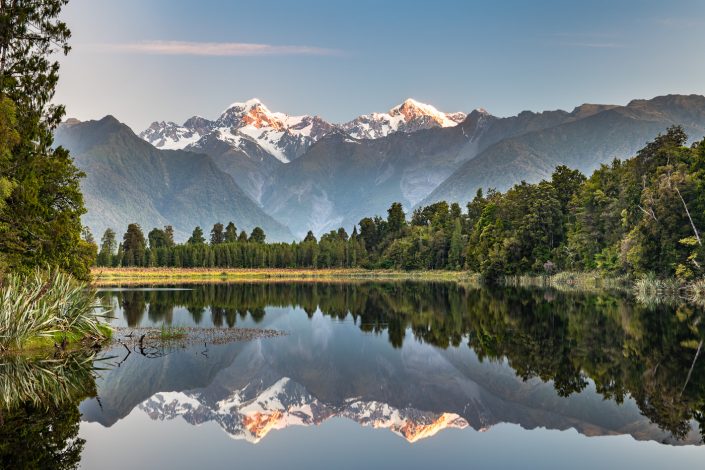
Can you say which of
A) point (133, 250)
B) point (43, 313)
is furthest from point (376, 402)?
point (133, 250)

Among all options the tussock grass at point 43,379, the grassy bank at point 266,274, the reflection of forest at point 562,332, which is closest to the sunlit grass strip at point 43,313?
the tussock grass at point 43,379

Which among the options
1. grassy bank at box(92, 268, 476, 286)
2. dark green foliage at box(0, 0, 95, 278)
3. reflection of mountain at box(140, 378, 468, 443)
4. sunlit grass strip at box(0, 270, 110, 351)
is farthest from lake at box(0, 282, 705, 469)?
grassy bank at box(92, 268, 476, 286)

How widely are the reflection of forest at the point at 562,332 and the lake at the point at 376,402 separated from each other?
0.49 ft

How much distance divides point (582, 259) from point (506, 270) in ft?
54.2

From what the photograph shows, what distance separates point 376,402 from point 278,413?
3.23 metres

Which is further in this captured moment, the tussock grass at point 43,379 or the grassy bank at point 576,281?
the grassy bank at point 576,281

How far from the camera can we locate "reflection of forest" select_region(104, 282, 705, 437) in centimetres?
2236

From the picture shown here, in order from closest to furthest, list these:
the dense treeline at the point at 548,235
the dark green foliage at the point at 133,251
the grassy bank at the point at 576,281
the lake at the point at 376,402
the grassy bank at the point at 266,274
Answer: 1. the lake at the point at 376,402
2. the dense treeline at the point at 548,235
3. the grassy bank at the point at 576,281
4. the grassy bank at the point at 266,274
5. the dark green foliage at the point at 133,251

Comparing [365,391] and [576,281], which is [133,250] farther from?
[365,391]

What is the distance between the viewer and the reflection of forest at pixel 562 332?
73.4 ft

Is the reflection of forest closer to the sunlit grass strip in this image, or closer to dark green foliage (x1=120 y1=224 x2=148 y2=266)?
the sunlit grass strip

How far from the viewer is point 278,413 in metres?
20.9

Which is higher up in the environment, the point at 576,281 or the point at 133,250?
the point at 133,250

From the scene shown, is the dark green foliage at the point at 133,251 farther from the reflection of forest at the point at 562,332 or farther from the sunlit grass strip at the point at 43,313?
the sunlit grass strip at the point at 43,313
